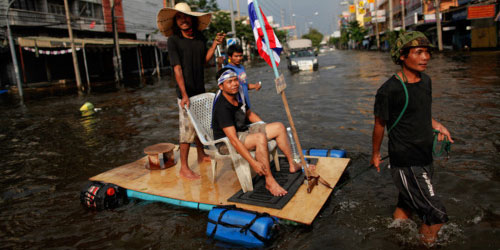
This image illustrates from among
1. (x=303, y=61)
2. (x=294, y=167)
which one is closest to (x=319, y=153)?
(x=294, y=167)

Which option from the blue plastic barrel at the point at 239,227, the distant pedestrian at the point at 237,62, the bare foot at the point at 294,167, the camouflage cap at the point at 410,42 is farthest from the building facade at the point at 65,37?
the camouflage cap at the point at 410,42

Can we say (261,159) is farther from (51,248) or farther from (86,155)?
(86,155)

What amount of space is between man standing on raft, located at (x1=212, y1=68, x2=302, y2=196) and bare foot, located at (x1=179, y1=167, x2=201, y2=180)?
76cm

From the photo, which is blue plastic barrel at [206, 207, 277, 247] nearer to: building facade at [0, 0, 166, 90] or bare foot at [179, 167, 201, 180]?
bare foot at [179, 167, 201, 180]

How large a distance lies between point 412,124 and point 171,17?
3.38 meters

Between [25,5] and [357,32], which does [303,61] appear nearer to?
[25,5]

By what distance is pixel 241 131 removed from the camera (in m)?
4.52

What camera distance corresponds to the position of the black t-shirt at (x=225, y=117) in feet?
13.3

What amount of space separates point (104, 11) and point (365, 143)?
34.4m

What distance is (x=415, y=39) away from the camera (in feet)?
9.27

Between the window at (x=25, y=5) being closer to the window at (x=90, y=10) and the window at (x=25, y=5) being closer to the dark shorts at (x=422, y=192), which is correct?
the window at (x=90, y=10)

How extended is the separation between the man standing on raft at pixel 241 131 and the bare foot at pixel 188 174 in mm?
764

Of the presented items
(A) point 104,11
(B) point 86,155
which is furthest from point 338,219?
(A) point 104,11

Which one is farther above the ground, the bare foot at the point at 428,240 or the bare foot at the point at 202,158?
the bare foot at the point at 202,158
